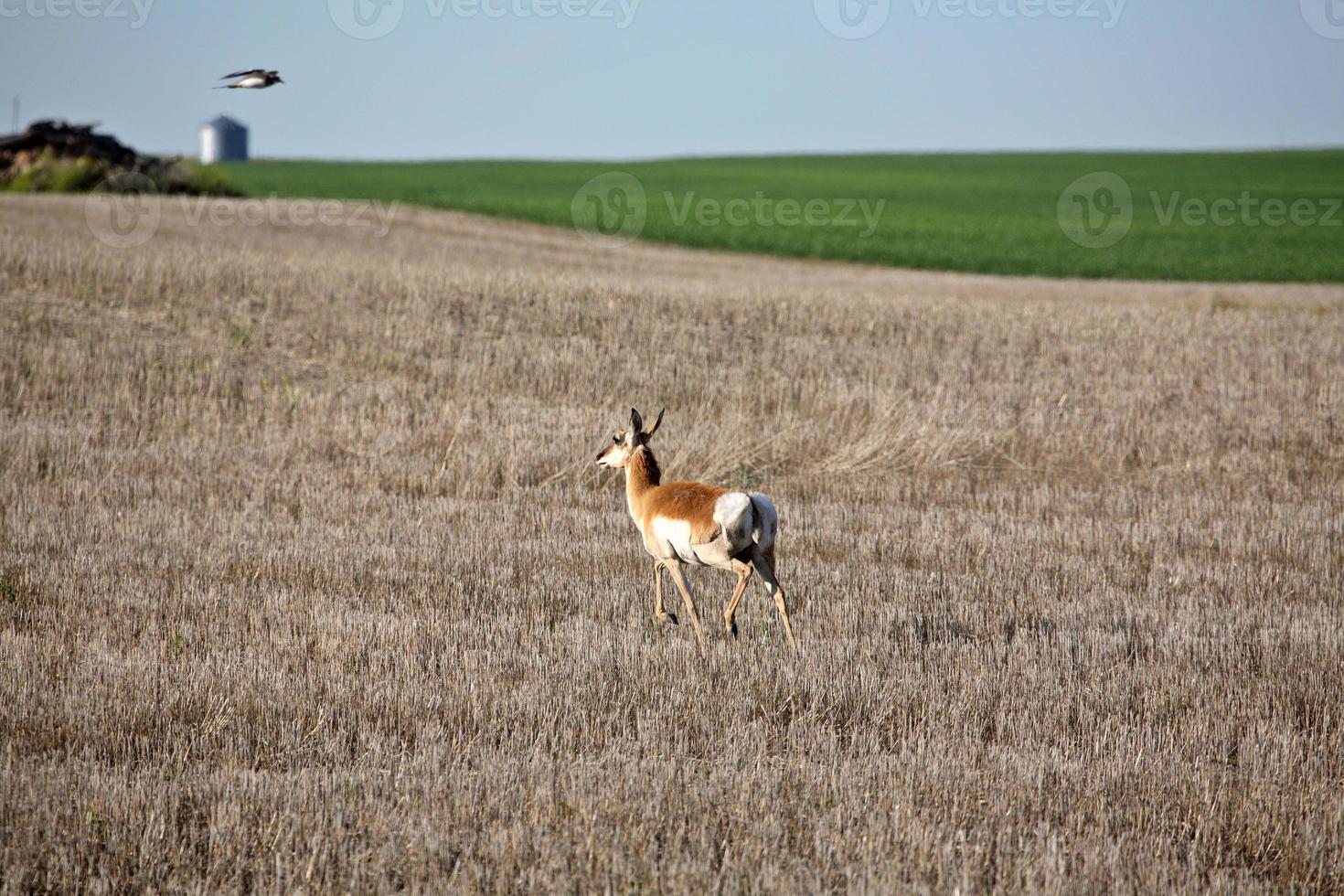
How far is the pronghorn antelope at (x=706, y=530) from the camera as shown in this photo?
648 cm

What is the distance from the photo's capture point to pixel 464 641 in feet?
23.1

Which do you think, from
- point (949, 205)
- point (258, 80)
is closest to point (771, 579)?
point (258, 80)

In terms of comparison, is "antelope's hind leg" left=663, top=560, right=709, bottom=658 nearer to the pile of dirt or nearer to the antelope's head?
the antelope's head

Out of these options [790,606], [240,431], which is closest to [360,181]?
[240,431]

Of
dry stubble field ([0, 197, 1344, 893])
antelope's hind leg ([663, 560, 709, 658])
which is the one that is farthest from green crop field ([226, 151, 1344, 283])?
antelope's hind leg ([663, 560, 709, 658])

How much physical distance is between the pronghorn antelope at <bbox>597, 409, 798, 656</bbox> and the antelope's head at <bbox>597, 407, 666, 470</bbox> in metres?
0.03

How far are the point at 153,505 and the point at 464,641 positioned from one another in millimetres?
4974

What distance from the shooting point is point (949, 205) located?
237 feet

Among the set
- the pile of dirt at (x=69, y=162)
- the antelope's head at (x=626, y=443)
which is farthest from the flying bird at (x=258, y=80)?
the pile of dirt at (x=69, y=162)

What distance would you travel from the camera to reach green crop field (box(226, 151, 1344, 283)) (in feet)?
166

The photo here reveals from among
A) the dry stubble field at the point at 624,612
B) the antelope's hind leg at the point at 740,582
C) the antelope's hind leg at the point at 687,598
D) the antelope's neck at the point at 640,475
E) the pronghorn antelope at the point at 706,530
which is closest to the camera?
the dry stubble field at the point at 624,612

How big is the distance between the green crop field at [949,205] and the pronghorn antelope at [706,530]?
4281cm

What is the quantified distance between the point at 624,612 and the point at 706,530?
161cm

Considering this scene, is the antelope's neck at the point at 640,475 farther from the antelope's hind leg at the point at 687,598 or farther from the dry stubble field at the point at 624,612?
the dry stubble field at the point at 624,612
